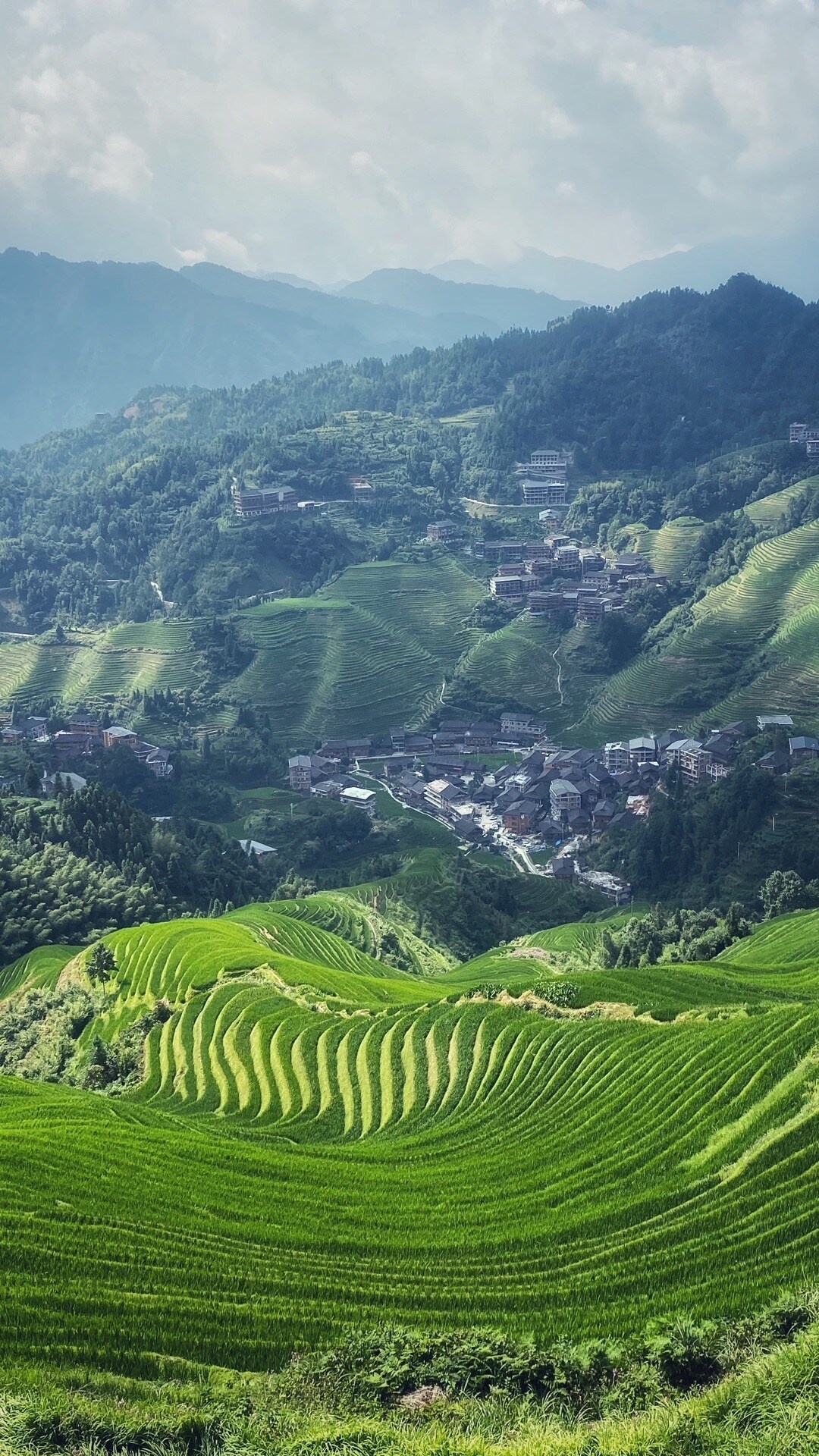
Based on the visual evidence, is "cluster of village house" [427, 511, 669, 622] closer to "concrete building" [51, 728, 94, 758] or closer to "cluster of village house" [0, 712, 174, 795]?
Answer: "cluster of village house" [0, 712, 174, 795]

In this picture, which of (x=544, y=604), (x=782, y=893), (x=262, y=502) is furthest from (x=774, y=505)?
(x=782, y=893)

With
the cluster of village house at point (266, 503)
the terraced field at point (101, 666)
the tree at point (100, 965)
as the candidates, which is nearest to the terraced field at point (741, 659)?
the terraced field at point (101, 666)

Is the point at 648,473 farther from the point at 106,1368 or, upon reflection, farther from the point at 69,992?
the point at 106,1368

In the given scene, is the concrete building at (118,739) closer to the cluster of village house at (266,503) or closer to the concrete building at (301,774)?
the concrete building at (301,774)

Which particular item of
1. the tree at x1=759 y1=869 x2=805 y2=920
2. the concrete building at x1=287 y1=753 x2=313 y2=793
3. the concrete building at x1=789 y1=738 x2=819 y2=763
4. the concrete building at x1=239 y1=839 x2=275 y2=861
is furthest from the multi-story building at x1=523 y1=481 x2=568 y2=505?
the tree at x1=759 y1=869 x2=805 y2=920

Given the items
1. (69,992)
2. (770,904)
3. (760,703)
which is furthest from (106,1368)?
(760,703)

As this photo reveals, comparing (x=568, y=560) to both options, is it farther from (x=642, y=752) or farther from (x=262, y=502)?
(x=642, y=752)
